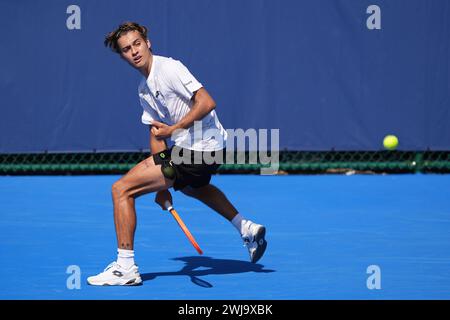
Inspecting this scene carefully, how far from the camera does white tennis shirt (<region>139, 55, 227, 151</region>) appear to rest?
5156mm

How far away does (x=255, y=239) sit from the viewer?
17.8 ft

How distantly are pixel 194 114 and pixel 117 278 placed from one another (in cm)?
100

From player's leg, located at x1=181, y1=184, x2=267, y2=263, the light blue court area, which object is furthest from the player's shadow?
player's leg, located at x1=181, y1=184, x2=267, y2=263

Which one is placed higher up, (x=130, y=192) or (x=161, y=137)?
(x=161, y=137)

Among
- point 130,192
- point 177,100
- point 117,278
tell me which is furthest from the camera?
point 177,100

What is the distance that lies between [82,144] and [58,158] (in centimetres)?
53

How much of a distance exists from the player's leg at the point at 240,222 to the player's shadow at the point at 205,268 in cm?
12

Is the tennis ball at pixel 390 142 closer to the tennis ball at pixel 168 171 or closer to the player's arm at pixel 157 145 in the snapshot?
the player's arm at pixel 157 145

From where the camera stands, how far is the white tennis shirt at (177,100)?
5156 millimetres

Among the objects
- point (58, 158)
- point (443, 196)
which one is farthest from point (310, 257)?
point (58, 158)

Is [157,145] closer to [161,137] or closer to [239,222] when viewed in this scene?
[161,137]

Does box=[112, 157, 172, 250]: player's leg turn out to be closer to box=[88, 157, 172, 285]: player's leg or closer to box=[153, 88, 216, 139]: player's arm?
box=[88, 157, 172, 285]: player's leg

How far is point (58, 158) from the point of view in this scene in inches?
411

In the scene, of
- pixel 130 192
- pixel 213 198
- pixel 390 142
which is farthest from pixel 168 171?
pixel 390 142
